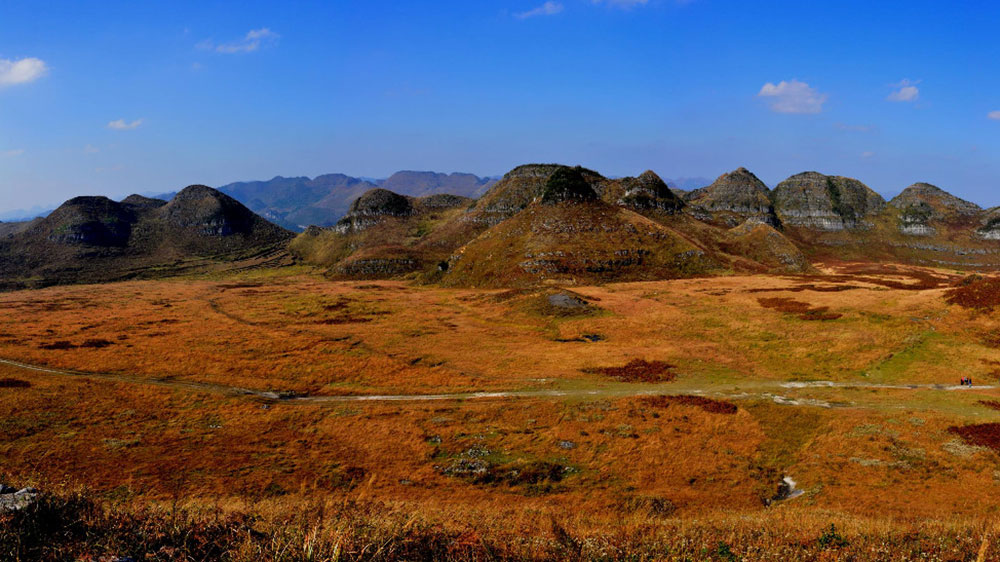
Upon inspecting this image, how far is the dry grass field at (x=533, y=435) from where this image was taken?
470 inches

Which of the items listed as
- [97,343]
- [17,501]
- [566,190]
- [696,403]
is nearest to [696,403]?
[696,403]

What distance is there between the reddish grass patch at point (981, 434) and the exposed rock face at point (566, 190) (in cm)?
13449

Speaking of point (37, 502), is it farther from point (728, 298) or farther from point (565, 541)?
point (728, 298)

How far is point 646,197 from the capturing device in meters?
187

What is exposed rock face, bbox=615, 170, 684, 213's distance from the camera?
186 metres

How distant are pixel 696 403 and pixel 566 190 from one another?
13060 cm

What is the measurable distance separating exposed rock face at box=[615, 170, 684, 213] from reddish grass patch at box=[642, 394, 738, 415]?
15658cm

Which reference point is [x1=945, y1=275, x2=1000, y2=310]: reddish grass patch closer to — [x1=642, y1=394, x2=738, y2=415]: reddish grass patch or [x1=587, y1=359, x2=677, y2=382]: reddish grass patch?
[x1=587, y1=359, x2=677, y2=382]: reddish grass patch

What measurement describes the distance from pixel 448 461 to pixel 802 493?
20082 millimetres

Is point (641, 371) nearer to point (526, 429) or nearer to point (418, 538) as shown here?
point (526, 429)

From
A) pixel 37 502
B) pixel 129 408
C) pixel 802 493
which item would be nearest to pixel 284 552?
pixel 37 502

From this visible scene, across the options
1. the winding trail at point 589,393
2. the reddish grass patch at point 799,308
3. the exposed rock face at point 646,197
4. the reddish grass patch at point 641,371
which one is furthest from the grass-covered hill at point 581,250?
the winding trail at point 589,393

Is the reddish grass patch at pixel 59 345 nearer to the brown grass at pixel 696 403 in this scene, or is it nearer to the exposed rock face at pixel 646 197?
the brown grass at pixel 696 403

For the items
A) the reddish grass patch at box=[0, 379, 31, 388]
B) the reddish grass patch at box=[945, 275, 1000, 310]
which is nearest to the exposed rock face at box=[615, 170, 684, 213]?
the reddish grass patch at box=[945, 275, 1000, 310]
